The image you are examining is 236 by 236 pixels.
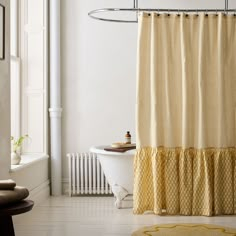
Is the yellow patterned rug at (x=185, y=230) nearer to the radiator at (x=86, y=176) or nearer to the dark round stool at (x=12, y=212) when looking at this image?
the dark round stool at (x=12, y=212)

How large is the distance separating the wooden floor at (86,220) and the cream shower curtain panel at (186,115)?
0.64 feet

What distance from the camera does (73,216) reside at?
5363mm

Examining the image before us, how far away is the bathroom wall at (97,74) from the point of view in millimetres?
6664

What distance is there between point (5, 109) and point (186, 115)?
5.88 feet


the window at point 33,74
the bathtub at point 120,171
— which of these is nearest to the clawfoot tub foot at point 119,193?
the bathtub at point 120,171

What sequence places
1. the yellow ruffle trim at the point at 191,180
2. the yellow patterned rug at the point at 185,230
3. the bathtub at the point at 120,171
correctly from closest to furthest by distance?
the yellow patterned rug at the point at 185,230 → the yellow ruffle trim at the point at 191,180 → the bathtub at the point at 120,171

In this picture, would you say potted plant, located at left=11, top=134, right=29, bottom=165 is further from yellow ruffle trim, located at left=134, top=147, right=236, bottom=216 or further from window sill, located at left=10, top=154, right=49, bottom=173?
yellow ruffle trim, located at left=134, top=147, right=236, bottom=216

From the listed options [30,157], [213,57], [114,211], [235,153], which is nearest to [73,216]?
[114,211]

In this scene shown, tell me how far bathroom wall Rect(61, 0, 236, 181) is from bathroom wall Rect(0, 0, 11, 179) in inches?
73.9

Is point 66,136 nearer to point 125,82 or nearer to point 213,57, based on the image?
point 125,82

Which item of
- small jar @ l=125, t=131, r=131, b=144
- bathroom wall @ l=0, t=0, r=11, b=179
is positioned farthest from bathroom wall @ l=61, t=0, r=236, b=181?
bathroom wall @ l=0, t=0, r=11, b=179

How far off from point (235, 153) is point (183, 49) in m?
1.17

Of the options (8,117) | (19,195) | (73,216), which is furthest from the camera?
(73,216)

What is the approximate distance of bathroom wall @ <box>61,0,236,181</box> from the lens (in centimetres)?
666
